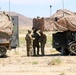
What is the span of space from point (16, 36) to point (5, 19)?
1576 millimetres

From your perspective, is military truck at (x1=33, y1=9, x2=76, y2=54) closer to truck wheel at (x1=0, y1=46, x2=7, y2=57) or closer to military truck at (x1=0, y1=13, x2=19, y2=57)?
military truck at (x1=0, y1=13, x2=19, y2=57)

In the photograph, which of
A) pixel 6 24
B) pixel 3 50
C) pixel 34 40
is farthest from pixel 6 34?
pixel 34 40

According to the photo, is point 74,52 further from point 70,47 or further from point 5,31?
point 5,31

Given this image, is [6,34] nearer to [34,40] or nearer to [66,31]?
[34,40]

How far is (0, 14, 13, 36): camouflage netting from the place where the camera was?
23.5 meters

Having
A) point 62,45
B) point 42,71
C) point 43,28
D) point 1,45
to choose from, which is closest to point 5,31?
point 1,45

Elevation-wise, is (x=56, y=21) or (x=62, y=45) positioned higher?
(x=56, y=21)

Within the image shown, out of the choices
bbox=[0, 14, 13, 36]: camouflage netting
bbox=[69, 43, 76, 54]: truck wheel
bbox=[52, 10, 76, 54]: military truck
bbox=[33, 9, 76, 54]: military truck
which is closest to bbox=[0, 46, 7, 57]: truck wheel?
bbox=[0, 14, 13, 36]: camouflage netting

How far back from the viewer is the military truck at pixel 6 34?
76.2 feet

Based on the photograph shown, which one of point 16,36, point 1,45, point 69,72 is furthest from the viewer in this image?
point 16,36

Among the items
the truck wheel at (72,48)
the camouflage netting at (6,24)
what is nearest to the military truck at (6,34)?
the camouflage netting at (6,24)

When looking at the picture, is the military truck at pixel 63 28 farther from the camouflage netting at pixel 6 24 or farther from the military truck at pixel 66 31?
the camouflage netting at pixel 6 24

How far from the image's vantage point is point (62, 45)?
24.7 metres

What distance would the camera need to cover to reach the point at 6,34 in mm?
23312
